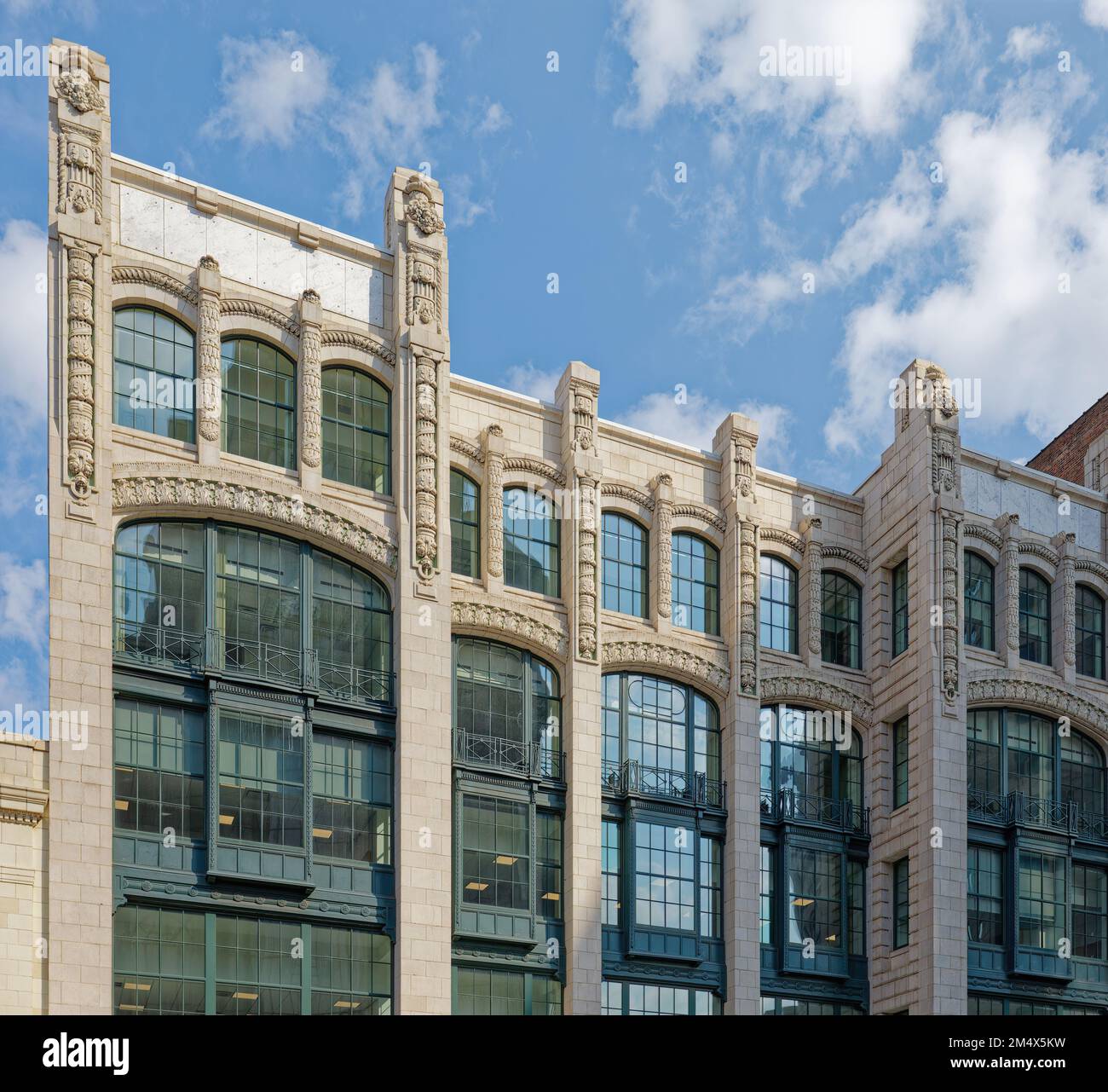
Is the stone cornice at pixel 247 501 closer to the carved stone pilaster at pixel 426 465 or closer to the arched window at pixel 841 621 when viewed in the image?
the carved stone pilaster at pixel 426 465

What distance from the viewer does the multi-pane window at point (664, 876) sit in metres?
40.6

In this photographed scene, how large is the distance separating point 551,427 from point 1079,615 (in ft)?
52.7

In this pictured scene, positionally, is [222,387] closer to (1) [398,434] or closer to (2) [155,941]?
(1) [398,434]

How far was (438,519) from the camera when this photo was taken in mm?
39438

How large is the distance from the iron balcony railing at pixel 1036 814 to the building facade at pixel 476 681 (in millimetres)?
120

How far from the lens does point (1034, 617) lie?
47.5m

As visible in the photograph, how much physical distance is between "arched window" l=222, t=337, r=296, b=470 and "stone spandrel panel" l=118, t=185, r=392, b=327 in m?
1.58

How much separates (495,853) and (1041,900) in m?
14.8

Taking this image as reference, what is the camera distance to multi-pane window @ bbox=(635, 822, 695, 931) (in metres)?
40.6

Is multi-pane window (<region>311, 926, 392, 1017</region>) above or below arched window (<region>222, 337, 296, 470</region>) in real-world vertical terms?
below

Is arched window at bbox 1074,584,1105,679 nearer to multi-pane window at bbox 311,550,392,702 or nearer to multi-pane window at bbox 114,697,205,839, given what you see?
multi-pane window at bbox 311,550,392,702

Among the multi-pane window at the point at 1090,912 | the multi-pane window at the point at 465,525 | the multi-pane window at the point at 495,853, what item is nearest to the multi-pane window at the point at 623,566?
the multi-pane window at the point at 465,525

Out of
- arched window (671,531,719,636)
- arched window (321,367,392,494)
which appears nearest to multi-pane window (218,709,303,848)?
arched window (321,367,392,494)

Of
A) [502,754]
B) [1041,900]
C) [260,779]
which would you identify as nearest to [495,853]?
[502,754]
